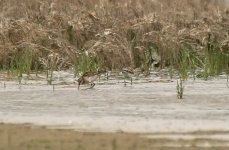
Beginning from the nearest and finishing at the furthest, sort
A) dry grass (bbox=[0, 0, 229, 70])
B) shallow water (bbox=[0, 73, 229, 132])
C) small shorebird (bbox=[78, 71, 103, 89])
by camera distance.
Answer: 1. shallow water (bbox=[0, 73, 229, 132])
2. small shorebird (bbox=[78, 71, 103, 89])
3. dry grass (bbox=[0, 0, 229, 70])

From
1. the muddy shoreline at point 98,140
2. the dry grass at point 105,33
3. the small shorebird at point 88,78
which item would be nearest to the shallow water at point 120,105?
the small shorebird at point 88,78

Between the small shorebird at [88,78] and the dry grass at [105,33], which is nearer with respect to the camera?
the small shorebird at [88,78]

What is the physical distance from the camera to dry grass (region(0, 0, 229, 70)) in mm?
10820

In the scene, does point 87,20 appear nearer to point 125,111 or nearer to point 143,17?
point 143,17

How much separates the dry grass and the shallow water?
124 centimetres

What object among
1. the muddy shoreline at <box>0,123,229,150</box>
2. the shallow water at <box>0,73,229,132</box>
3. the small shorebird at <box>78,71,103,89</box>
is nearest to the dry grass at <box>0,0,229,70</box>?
the shallow water at <box>0,73,229,132</box>

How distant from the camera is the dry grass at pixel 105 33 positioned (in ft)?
35.5

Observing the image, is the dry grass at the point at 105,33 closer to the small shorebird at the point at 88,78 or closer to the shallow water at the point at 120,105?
the shallow water at the point at 120,105

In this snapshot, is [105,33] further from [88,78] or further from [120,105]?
[120,105]

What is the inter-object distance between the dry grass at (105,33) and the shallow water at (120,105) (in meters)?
1.24

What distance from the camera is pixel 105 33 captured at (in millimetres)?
10945

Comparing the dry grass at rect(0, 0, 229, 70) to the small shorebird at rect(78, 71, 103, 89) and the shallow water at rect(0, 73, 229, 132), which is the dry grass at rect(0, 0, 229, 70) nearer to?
the shallow water at rect(0, 73, 229, 132)

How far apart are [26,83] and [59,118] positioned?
2837mm

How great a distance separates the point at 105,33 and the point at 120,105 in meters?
3.65
